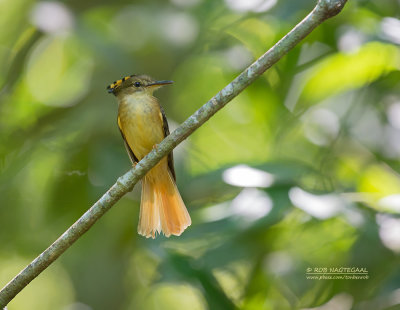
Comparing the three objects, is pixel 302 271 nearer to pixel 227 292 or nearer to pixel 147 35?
pixel 227 292

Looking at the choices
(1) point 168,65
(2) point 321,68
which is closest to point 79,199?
(1) point 168,65

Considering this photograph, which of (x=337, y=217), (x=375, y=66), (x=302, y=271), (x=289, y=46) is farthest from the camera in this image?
(x=375, y=66)

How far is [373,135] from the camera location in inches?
238

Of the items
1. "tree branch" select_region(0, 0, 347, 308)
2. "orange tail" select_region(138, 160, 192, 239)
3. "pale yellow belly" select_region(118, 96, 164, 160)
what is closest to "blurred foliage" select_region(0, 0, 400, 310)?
"orange tail" select_region(138, 160, 192, 239)

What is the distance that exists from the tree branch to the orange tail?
1.06 metres

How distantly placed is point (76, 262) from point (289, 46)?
378 centimetres

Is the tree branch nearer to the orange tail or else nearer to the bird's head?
the orange tail

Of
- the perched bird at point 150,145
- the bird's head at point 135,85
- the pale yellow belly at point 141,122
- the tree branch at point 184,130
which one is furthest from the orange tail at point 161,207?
the tree branch at point 184,130

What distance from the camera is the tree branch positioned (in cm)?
313

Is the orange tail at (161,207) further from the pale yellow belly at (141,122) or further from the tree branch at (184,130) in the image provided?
the tree branch at (184,130)

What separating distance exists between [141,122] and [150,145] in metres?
0.19

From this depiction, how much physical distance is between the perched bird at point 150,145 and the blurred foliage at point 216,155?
440mm

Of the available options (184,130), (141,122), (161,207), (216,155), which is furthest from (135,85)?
(184,130)

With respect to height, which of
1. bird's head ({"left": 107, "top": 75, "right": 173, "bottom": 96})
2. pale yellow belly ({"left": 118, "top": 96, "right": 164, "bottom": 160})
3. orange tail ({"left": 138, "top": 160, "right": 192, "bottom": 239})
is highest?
bird's head ({"left": 107, "top": 75, "right": 173, "bottom": 96})
